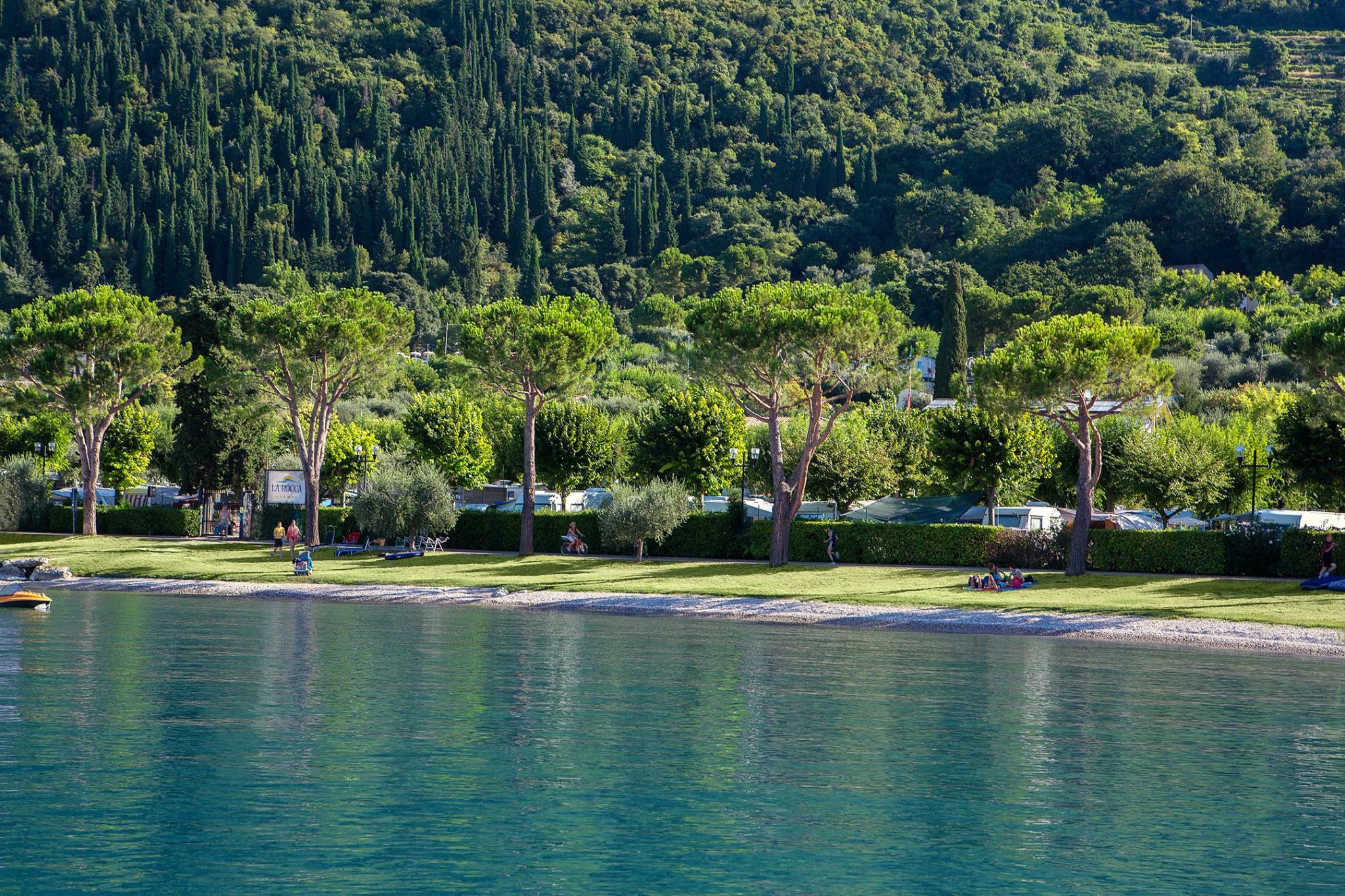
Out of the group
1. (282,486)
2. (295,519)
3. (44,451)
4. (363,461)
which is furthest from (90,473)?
(363,461)

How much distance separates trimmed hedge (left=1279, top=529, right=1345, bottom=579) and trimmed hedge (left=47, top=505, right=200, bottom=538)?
4752 cm

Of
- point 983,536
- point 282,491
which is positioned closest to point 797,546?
point 983,536

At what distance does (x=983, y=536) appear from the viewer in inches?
2051

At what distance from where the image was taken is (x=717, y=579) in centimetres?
5156

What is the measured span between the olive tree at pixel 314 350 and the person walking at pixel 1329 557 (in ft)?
126

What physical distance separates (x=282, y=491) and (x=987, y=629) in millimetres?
37387

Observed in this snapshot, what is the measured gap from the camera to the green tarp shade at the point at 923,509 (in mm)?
58531

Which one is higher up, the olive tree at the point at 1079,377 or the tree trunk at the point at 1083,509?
the olive tree at the point at 1079,377

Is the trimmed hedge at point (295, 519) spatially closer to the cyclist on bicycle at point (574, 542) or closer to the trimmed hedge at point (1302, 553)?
the cyclist on bicycle at point (574, 542)

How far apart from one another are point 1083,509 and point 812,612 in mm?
10375

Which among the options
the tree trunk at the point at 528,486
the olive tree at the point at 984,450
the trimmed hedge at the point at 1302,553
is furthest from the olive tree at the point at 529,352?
the trimmed hedge at the point at 1302,553

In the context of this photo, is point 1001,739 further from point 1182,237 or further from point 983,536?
point 1182,237

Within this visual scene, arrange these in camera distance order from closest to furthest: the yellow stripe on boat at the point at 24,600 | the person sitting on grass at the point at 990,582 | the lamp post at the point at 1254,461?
the yellow stripe on boat at the point at 24,600
the person sitting on grass at the point at 990,582
the lamp post at the point at 1254,461

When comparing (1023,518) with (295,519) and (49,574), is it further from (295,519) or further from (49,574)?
(49,574)
